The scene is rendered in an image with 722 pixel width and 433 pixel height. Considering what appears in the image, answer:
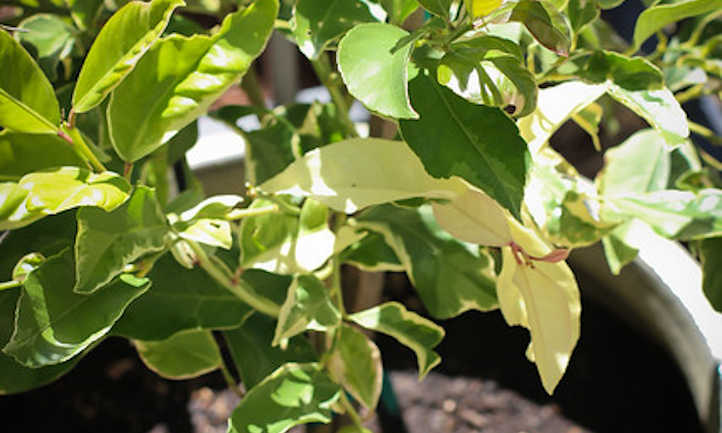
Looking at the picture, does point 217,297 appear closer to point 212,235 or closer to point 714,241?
point 212,235

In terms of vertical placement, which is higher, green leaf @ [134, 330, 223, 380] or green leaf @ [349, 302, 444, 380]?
green leaf @ [349, 302, 444, 380]

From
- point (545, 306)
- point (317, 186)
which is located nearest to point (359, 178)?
point (317, 186)

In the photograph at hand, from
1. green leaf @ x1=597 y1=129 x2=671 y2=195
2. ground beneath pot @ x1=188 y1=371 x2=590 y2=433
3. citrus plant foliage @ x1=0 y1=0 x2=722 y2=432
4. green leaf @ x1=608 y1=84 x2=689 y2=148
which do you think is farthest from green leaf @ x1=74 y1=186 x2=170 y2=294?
ground beneath pot @ x1=188 y1=371 x2=590 y2=433

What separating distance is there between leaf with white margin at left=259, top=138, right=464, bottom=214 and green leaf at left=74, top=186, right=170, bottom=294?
6 cm

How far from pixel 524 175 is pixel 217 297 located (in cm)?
24

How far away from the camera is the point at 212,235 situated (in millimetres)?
321

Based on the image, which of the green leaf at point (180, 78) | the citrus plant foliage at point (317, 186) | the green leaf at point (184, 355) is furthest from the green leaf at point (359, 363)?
the green leaf at point (180, 78)

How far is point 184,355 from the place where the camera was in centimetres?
51

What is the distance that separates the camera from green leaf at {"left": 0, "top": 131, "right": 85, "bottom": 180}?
32 cm

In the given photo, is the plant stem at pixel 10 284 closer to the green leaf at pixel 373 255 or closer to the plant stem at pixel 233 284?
the plant stem at pixel 233 284

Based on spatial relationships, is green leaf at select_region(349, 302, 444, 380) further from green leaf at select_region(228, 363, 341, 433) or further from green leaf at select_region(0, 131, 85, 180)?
green leaf at select_region(0, 131, 85, 180)

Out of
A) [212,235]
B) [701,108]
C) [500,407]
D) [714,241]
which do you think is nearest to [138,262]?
[212,235]

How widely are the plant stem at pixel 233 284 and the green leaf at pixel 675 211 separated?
226 mm

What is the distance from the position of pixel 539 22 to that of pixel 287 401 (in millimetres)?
258
